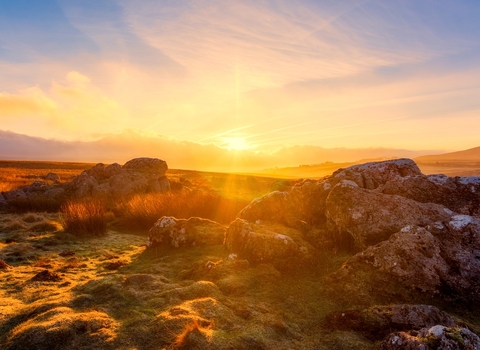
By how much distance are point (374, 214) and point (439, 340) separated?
13.2 feet

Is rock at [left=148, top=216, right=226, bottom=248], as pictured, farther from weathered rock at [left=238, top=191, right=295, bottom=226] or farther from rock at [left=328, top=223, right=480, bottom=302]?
rock at [left=328, top=223, right=480, bottom=302]

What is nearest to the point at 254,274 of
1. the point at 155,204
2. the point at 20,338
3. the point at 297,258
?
the point at 297,258

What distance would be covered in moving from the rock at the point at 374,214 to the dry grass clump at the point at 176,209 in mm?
7678

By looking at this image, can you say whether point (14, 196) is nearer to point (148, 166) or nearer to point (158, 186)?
point (158, 186)

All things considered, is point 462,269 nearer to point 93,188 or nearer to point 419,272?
point 419,272

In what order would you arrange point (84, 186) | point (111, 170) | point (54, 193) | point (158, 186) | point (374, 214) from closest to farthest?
point (374, 214) → point (54, 193) → point (84, 186) → point (158, 186) → point (111, 170)

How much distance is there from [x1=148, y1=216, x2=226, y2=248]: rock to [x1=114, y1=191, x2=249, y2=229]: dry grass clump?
3866 mm

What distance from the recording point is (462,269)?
20.0 feet

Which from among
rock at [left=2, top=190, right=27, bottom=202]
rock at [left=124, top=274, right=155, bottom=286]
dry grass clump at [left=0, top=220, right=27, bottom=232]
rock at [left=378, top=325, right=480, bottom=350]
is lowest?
rock at [left=124, top=274, right=155, bottom=286]

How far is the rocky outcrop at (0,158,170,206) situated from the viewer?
1903 cm

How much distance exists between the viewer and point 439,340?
3.62 metres

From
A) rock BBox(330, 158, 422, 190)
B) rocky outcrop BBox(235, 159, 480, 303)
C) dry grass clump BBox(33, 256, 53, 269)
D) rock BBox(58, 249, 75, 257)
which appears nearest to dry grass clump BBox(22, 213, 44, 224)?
rock BBox(58, 249, 75, 257)

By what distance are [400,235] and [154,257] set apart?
619 centimetres

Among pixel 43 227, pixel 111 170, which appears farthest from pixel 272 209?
pixel 111 170
